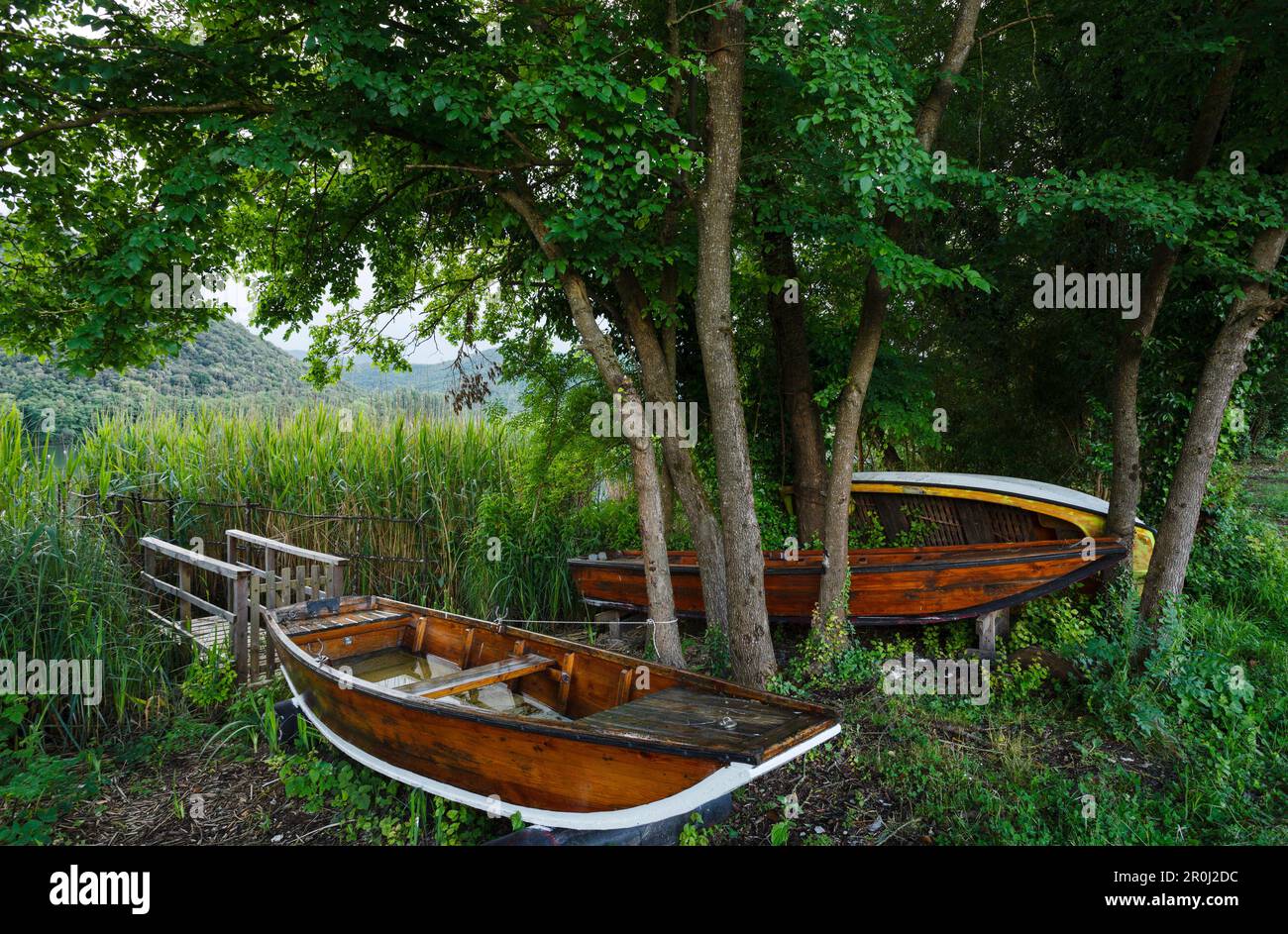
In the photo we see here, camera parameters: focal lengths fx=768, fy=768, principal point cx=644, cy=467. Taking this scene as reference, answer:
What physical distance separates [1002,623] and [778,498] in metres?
2.99

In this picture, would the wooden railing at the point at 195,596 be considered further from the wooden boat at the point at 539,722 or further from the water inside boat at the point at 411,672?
the water inside boat at the point at 411,672

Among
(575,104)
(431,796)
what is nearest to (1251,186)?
(575,104)

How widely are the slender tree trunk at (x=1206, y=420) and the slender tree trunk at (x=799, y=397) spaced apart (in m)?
3.27

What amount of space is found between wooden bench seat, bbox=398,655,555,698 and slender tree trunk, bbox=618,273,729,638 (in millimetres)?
1770

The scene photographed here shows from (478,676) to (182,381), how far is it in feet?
60.5

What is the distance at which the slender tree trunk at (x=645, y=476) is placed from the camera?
229 inches

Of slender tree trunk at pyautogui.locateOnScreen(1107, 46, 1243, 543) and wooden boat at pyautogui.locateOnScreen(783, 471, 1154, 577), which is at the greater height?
slender tree trunk at pyautogui.locateOnScreen(1107, 46, 1243, 543)

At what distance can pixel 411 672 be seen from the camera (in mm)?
6062

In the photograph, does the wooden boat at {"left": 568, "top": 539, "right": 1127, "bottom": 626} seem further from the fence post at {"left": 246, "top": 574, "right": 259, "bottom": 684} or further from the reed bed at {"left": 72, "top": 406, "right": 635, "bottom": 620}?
the fence post at {"left": 246, "top": 574, "right": 259, "bottom": 684}

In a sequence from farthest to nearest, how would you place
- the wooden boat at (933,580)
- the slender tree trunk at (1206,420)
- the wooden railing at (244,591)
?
the wooden railing at (244,591) → the wooden boat at (933,580) → the slender tree trunk at (1206,420)

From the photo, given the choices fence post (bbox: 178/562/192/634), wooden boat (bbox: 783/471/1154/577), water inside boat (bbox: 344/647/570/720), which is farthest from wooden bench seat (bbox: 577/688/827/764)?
fence post (bbox: 178/562/192/634)

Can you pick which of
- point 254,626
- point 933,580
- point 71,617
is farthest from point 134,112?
point 933,580

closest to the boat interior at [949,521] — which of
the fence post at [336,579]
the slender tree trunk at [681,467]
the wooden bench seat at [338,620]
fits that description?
the slender tree trunk at [681,467]

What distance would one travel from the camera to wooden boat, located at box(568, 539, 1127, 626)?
20.7ft
